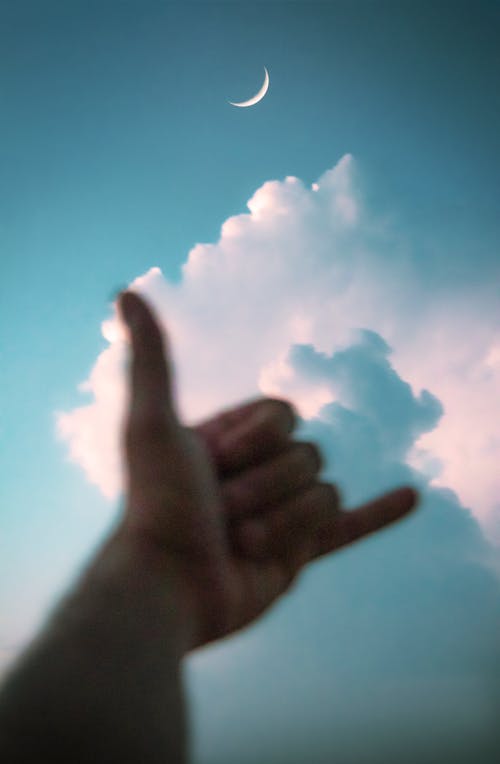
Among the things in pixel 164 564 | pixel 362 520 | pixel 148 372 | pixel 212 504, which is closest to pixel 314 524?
pixel 362 520

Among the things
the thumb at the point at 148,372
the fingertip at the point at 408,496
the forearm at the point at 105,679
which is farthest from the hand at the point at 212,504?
the fingertip at the point at 408,496

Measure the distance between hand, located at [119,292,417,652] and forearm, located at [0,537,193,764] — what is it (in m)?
0.14

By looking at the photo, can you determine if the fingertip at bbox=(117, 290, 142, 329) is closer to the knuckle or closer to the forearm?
the forearm

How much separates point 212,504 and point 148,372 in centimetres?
68

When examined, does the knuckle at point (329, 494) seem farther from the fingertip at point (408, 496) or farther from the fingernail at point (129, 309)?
the fingernail at point (129, 309)

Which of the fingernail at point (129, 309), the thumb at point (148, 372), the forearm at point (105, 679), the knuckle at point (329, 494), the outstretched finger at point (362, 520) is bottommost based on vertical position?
the forearm at point (105, 679)

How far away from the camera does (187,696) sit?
1.92 m

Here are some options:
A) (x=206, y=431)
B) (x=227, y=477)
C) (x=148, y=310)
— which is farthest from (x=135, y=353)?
(x=227, y=477)

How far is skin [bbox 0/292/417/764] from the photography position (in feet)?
5.15

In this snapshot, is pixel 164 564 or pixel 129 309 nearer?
pixel 164 564

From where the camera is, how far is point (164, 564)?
2172 millimetres

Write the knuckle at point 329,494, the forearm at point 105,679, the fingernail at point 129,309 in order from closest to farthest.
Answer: the forearm at point 105,679 < the fingernail at point 129,309 < the knuckle at point 329,494

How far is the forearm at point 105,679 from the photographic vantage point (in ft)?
4.91

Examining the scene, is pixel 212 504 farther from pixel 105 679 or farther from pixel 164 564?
pixel 105 679
